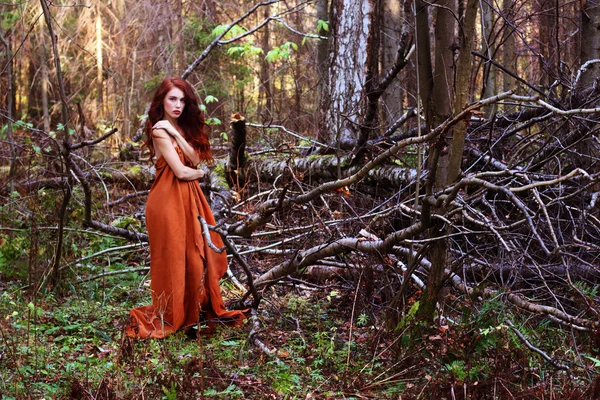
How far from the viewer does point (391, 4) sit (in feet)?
39.4

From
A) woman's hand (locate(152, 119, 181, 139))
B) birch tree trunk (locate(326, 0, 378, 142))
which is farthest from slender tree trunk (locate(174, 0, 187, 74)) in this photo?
woman's hand (locate(152, 119, 181, 139))

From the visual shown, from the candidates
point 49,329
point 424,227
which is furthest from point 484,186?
point 49,329

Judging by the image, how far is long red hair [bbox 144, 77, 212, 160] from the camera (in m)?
5.27

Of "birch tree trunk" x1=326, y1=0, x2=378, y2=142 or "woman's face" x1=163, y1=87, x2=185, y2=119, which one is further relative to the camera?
"birch tree trunk" x1=326, y1=0, x2=378, y2=142

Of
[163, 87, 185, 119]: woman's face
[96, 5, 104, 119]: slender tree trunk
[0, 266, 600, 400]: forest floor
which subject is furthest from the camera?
[96, 5, 104, 119]: slender tree trunk

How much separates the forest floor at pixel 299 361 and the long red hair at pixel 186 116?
1514mm

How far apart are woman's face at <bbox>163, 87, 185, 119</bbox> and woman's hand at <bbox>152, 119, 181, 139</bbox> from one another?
0.36 ft

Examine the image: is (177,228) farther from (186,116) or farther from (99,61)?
(99,61)

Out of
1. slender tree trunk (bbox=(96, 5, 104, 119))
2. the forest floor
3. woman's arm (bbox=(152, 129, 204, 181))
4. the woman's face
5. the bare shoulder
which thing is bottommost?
the forest floor

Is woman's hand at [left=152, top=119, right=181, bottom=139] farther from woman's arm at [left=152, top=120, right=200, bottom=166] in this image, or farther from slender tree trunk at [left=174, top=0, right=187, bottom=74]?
slender tree trunk at [left=174, top=0, right=187, bottom=74]

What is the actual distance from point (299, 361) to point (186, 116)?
2336mm

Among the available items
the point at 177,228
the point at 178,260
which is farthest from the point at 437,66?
the point at 178,260

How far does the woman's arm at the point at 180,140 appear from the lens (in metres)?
5.14

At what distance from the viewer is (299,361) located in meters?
4.17
